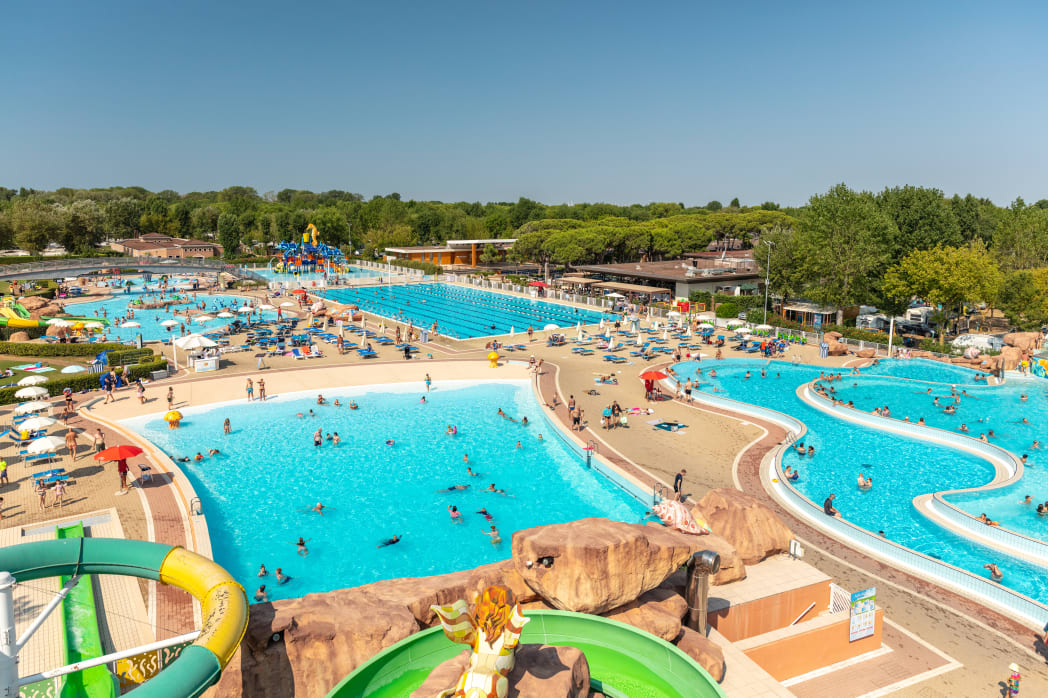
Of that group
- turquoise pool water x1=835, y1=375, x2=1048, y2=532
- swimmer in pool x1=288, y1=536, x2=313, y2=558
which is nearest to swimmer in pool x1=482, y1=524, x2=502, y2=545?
swimmer in pool x1=288, y1=536, x2=313, y2=558

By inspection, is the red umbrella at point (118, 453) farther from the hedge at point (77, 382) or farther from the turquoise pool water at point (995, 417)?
the turquoise pool water at point (995, 417)

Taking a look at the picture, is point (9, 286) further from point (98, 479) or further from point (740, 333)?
point (740, 333)

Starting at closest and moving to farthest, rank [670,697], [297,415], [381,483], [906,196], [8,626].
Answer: [8,626] → [670,697] → [381,483] → [297,415] → [906,196]

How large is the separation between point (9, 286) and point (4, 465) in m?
58.0

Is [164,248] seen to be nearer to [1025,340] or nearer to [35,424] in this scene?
[35,424]

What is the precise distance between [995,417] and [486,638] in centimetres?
3251

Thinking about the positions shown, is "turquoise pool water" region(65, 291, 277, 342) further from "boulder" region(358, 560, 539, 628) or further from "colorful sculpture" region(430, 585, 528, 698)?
"colorful sculpture" region(430, 585, 528, 698)

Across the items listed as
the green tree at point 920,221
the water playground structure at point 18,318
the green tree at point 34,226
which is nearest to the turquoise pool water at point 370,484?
the water playground structure at point 18,318

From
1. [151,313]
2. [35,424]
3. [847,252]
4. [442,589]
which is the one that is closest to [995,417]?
[847,252]

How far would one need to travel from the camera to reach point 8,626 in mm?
7191

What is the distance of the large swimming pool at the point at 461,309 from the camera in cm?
5438

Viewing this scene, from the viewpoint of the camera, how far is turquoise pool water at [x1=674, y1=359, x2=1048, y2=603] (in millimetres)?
18500

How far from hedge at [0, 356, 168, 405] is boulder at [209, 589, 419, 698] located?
26504mm

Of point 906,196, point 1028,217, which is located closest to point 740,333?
point 906,196
